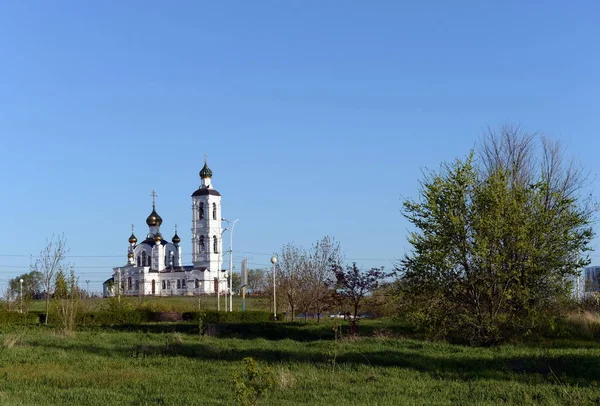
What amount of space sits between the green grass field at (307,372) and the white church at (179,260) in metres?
72.6

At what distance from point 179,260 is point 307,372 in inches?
3613

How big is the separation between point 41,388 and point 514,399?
8.45 metres

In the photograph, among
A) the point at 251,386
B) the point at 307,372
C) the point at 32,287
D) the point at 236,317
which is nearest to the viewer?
the point at 251,386

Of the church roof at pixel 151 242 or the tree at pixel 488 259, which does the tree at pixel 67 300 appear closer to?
the tree at pixel 488 259

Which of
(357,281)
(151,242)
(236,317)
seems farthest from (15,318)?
(151,242)

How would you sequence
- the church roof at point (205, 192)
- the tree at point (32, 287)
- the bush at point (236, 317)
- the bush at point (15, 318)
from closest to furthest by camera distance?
the bush at point (15, 318) < the bush at point (236, 317) < the tree at point (32, 287) < the church roof at point (205, 192)

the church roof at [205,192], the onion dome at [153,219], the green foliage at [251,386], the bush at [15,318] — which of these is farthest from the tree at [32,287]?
the green foliage at [251,386]

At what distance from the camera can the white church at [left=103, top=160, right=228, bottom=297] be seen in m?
97.0

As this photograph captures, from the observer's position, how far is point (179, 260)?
10569cm

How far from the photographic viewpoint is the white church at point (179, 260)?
97.0 m

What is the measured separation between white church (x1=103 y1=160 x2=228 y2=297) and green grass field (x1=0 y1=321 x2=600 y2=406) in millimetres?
72646

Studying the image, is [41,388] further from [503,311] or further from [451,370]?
[503,311]

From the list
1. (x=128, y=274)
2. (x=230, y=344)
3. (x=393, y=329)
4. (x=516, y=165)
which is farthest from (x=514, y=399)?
(x=128, y=274)

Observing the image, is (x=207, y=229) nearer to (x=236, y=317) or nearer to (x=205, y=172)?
(x=205, y=172)
